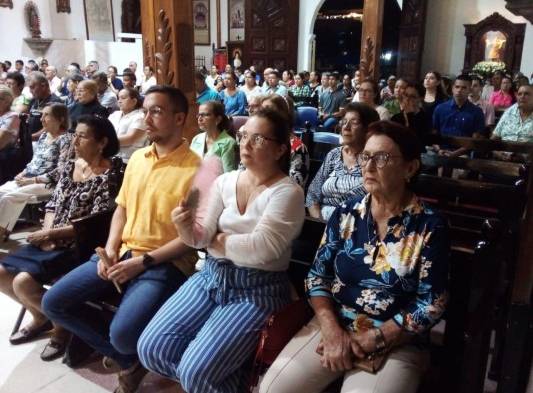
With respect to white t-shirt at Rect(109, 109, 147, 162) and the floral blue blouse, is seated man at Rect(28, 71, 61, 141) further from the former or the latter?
the floral blue blouse

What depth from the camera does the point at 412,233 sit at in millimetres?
1514

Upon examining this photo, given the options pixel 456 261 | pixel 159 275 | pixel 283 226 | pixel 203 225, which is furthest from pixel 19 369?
pixel 456 261

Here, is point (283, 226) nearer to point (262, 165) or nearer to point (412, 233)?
point (262, 165)

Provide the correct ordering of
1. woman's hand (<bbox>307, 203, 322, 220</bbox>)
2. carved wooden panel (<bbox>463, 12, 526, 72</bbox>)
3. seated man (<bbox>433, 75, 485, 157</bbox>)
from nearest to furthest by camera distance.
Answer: woman's hand (<bbox>307, 203, 322, 220</bbox>)
seated man (<bbox>433, 75, 485, 157</bbox>)
carved wooden panel (<bbox>463, 12, 526, 72</bbox>)

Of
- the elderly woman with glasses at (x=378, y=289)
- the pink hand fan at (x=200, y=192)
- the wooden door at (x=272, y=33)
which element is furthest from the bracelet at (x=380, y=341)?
the wooden door at (x=272, y=33)

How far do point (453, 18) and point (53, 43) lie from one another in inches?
433

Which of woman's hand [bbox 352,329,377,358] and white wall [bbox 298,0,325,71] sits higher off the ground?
white wall [bbox 298,0,325,71]

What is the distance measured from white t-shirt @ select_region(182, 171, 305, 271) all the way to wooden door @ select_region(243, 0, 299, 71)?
40.3 feet

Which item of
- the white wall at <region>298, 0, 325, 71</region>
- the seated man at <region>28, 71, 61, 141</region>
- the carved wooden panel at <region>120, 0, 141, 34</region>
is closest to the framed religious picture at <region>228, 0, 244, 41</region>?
the white wall at <region>298, 0, 325, 71</region>

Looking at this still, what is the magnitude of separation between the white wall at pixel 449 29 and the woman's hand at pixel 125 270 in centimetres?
1270

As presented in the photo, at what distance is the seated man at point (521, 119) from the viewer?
420 centimetres

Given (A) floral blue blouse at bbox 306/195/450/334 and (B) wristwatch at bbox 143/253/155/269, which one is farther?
(B) wristwatch at bbox 143/253/155/269

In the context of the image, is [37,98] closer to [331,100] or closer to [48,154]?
[48,154]

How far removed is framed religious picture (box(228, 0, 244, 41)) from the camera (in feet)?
47.6
